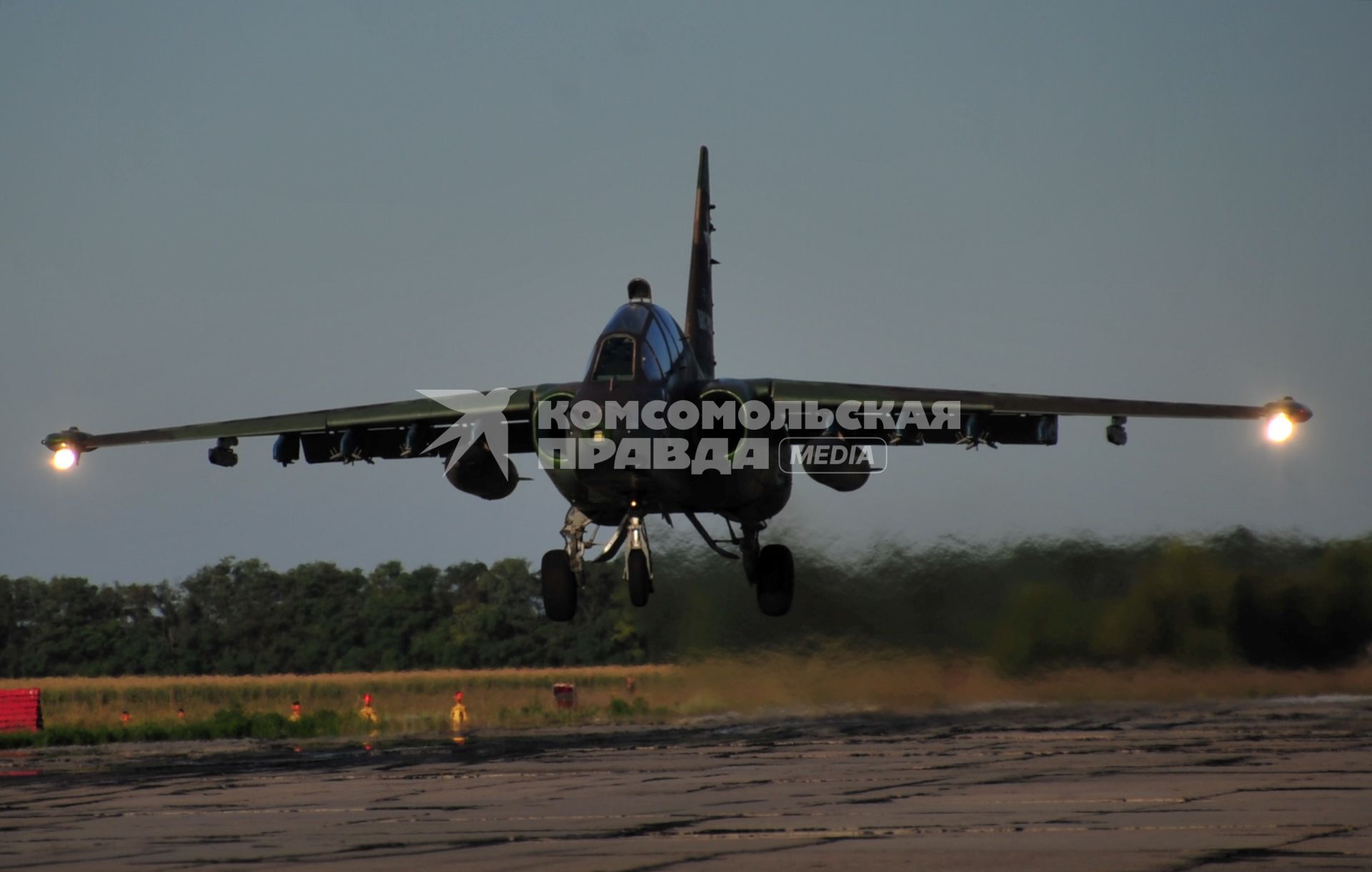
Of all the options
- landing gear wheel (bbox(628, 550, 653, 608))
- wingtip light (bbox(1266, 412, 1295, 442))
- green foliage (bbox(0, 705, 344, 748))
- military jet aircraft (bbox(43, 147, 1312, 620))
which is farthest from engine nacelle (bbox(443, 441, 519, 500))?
wingtip light (bbox(1266, 412, 1295, 442))

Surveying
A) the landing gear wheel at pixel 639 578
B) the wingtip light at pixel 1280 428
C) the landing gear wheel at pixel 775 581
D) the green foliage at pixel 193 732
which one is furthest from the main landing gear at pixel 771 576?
the green foliage at pixel 193 732

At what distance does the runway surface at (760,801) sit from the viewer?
11.9 metres

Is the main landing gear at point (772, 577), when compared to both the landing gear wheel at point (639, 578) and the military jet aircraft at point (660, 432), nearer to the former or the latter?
the military jet aircraft at point (660, 432)

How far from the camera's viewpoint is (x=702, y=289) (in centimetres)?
2614

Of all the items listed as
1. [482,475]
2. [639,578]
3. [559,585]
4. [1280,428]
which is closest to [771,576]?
[559,585]

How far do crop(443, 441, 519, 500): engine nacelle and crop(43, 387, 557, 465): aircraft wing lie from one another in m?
0.43

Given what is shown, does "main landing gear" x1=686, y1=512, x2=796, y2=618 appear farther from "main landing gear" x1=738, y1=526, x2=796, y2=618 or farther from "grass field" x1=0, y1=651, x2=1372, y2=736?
"grass field" x1=0, y1=651, x2=1372, y2=736

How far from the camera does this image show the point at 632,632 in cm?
4047

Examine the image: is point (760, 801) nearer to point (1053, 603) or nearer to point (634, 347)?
point (634, 347)

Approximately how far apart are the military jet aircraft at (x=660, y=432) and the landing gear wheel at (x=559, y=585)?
0.9 inches

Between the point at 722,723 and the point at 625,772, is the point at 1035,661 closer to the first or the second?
the point at 722,723

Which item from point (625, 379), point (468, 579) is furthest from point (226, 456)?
point (468, 579)

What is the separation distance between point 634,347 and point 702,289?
290 inches

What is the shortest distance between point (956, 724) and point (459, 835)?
1386 cm
